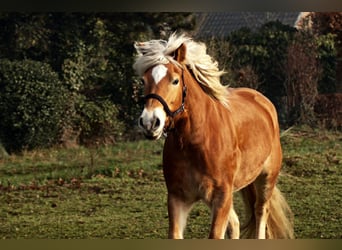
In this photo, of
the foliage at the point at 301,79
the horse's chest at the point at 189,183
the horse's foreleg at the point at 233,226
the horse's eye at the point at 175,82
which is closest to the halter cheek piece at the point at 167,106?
the horse's eye at the point at 175,82

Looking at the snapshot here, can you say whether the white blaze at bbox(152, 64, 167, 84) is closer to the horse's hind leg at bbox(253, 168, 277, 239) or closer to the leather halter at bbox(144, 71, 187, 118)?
the leather halter at bbox(144, 71, 187, 118)

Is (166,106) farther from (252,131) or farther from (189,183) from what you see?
(252,131)

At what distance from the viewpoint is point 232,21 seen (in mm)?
11508

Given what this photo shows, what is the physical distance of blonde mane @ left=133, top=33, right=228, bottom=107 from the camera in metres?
3.82

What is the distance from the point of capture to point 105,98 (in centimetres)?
1045

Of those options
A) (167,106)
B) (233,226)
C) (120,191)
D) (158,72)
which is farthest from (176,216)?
(120,191)

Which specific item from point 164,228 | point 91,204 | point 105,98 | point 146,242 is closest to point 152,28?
point 105,98

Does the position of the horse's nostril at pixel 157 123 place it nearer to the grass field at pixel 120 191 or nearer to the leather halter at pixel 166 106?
the leather halter at pixel 166 106

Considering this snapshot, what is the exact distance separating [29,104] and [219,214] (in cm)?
602

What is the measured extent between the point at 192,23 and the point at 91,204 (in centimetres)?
381

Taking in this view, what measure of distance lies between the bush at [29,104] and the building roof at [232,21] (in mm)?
2527

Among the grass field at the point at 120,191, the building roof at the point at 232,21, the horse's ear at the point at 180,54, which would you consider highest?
the horse's ear at the point at 180,54

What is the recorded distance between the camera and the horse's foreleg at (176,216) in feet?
12.8

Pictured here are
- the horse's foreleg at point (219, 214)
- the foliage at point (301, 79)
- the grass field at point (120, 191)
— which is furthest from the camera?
the foliage at point (301, 79)
